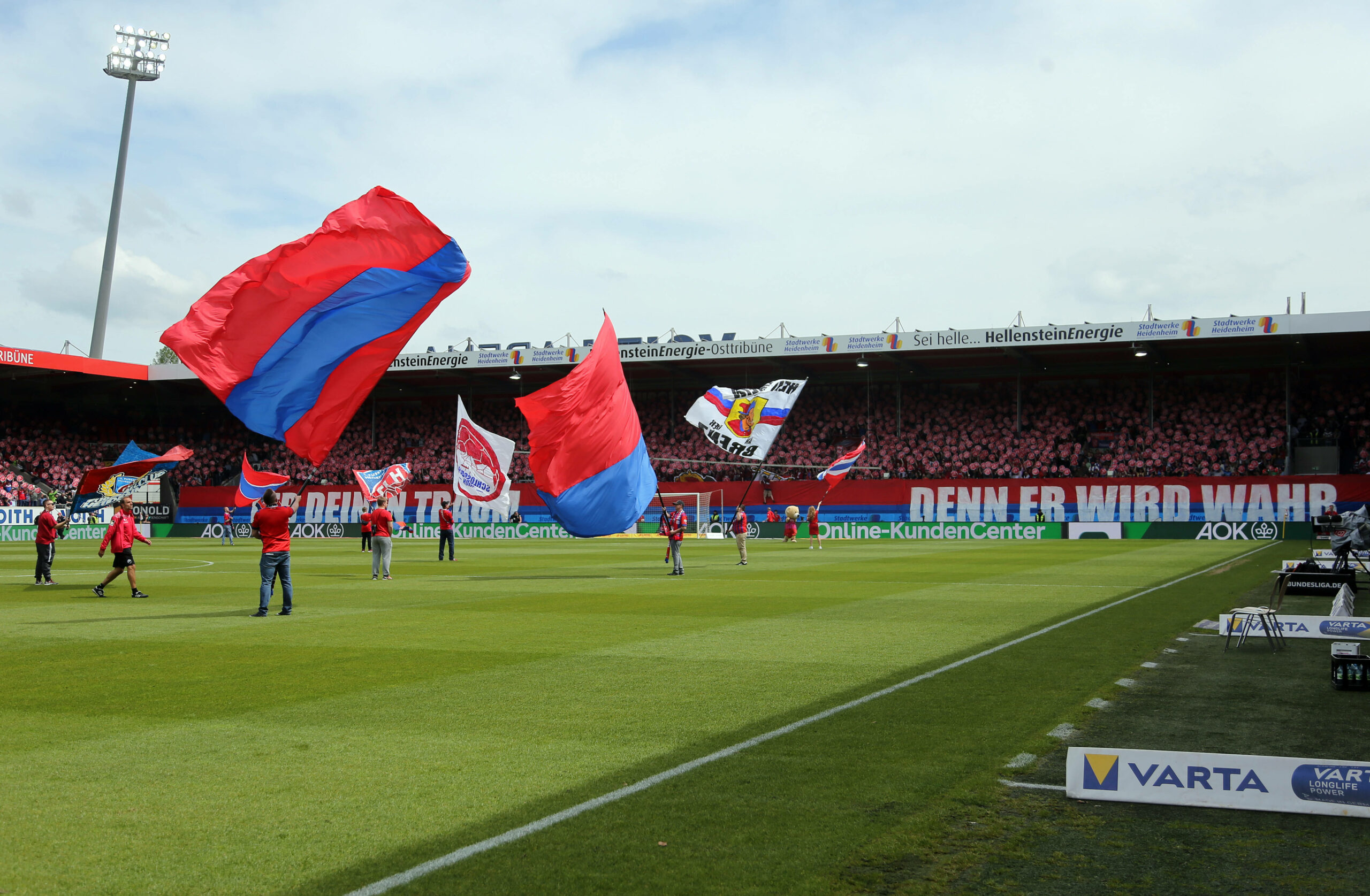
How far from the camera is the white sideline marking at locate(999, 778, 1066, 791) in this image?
6668 mm

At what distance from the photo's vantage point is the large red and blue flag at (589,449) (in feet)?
81.3

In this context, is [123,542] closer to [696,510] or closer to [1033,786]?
[1033,786]

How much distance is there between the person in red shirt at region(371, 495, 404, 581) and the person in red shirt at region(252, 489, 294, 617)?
25.3ft

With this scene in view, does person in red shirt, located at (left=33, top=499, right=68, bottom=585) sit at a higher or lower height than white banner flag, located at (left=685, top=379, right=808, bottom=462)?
lower

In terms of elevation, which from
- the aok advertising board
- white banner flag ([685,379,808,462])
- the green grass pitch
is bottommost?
the green grass pitch

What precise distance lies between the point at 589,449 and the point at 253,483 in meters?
16.2

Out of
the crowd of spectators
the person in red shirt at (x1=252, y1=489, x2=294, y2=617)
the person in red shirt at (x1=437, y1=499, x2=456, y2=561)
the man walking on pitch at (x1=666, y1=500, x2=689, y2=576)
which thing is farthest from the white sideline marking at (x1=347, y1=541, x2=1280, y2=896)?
the crowd of spectators

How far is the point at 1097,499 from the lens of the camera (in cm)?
5394

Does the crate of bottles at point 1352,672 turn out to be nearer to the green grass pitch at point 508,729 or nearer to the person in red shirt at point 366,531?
the green grass pitch at point 508,729

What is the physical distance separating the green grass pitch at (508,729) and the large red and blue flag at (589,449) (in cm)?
520

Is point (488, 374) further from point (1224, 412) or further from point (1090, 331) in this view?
point (1224, 412)

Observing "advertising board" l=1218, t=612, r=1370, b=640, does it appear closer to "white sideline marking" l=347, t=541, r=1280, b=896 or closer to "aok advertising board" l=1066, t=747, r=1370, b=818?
"white sideline marking" l=347, t=541, r=1280, b=896

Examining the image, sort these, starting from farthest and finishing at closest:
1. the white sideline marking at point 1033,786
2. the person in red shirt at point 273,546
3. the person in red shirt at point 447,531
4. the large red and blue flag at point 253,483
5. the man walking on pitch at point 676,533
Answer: the person in red shirt at point 447,531
the large red and blue flag at point 253,483
the man walking on pitch at point 676,533
the person in red shirt at point 273,546
the white sideline marking at point 1033,786

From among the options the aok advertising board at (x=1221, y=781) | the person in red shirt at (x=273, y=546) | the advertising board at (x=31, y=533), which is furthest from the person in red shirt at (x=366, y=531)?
the aok advertising board at (x=1221, y=781)
